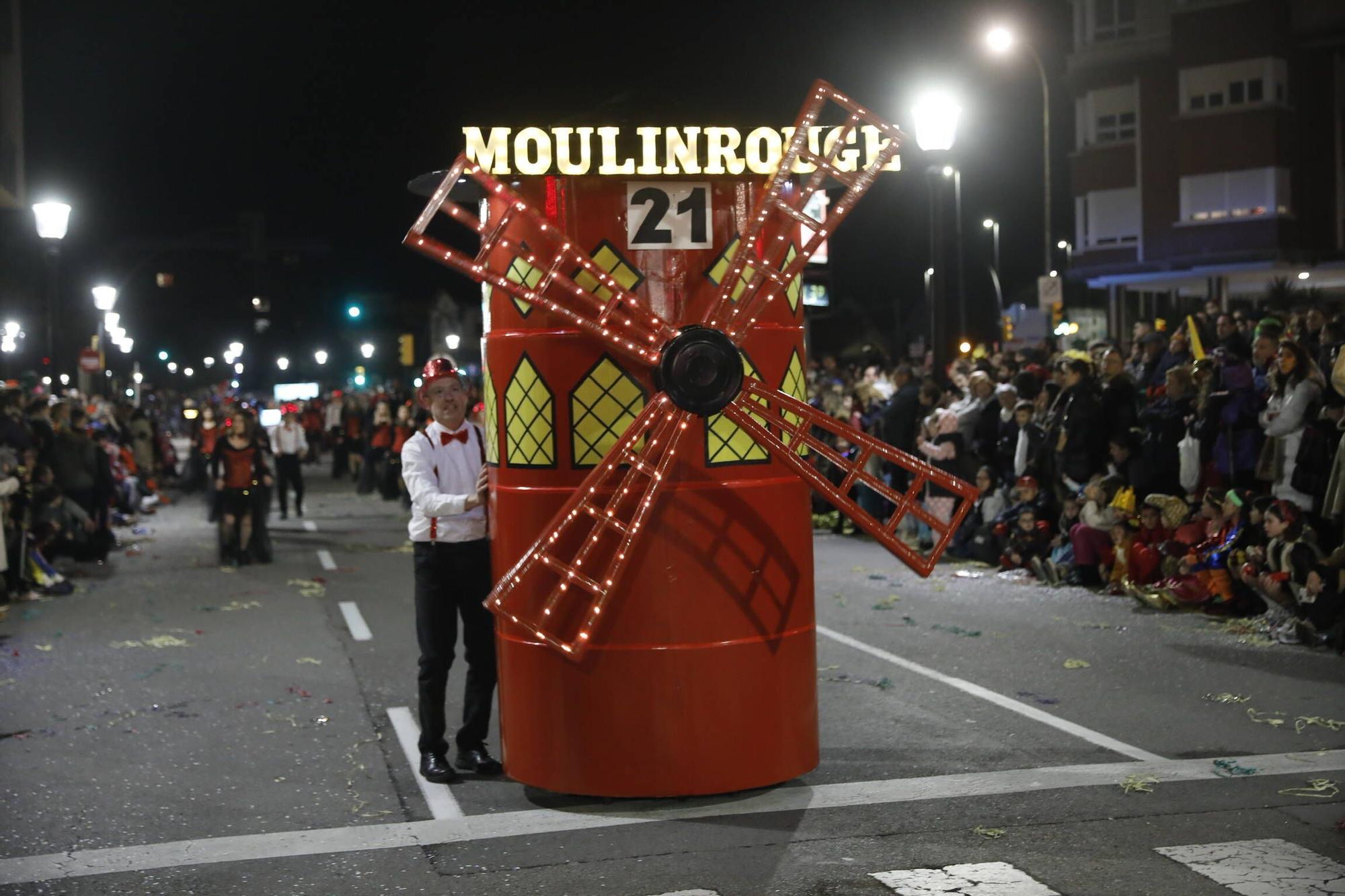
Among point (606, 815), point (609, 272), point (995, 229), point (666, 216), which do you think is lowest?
point (606, 815)

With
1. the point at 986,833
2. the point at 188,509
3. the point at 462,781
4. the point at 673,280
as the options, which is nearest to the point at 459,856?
the point at 462,781

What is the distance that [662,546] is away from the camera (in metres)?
7.00

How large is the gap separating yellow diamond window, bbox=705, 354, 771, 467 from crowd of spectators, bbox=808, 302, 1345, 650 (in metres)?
5.47

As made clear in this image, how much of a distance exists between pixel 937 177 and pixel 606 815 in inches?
547

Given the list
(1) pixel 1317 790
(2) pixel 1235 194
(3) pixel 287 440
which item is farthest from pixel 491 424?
(2) pixel 1235 194

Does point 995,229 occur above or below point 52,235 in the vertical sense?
above

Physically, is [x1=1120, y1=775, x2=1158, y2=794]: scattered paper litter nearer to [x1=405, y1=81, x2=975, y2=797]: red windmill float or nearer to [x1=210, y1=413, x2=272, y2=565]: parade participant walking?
[x1=405, y1=81, x2=975, y2=797]: red windmill float

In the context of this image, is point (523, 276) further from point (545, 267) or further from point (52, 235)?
point (52, 235)

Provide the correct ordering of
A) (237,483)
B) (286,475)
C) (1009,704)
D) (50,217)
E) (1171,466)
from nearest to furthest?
1. (1009,704)
2. (1171,466)
3. (237,483)
4. (50,217)
5. (286,475)

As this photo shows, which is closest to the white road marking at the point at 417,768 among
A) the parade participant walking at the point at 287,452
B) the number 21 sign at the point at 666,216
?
the number 21 sign at the point at 666,216

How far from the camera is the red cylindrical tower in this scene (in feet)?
23.1

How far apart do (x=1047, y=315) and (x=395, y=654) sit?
1813cm

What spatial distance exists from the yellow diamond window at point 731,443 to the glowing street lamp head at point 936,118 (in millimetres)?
10515

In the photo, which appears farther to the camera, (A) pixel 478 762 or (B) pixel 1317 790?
(A) pixel 478 762
